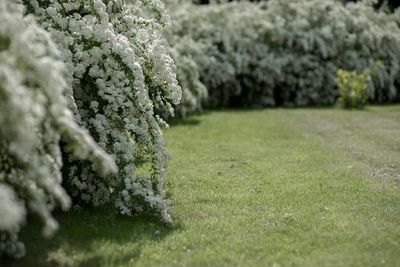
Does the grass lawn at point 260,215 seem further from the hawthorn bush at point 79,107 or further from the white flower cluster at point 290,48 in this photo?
the white flower cluster at point 290,48

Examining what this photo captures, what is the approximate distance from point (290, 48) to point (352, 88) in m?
3.08

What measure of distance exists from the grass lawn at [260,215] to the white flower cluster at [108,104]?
0.33 metres

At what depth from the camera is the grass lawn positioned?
6.77 m

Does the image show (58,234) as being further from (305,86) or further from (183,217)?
(305,86)

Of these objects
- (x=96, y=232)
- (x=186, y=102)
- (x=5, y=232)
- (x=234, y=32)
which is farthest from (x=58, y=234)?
(x=234, y=32)

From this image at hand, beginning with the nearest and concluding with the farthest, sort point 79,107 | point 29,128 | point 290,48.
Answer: point 29,128 < point 79,107 < point 290,48

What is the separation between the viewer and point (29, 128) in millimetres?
5855

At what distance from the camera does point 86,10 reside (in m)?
8.89


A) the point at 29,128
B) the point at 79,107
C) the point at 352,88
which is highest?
the point at 29,128

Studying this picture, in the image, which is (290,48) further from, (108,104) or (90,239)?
(90,239)

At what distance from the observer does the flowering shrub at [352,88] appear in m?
20.1

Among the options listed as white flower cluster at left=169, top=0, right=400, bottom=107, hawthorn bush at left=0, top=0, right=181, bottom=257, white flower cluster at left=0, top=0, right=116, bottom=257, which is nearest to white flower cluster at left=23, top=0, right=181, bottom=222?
hawthorn bush at left=0, top=0, right=181, bottom=257

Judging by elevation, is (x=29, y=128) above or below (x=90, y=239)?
above

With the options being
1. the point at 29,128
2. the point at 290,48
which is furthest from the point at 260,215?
the point at 290,48
